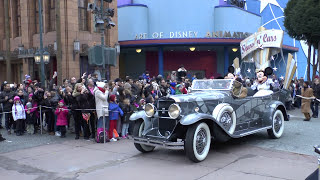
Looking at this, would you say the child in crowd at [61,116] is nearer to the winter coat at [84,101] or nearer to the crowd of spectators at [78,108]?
the crowd of spectators at [78,108]

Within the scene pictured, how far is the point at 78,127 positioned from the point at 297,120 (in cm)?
828

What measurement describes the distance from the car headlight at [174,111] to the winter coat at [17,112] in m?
5.47

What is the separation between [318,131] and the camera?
9727 millimetres

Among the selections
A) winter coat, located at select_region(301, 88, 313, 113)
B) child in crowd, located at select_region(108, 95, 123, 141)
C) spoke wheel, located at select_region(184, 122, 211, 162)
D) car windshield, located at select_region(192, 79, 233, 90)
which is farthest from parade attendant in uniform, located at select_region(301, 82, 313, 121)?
child in crowd, located at select_region(108, 95, 123, 141)

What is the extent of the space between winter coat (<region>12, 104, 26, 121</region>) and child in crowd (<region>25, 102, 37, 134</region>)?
16 centimetres

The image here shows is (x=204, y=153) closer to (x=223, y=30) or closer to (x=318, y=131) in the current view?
(x=318, y=131)

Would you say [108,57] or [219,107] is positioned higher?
[108,57]

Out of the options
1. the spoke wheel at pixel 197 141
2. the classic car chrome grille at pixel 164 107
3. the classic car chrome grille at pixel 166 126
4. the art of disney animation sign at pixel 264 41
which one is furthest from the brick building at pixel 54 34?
the spoke wheel at pixel 197 141

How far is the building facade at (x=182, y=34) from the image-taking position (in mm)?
22672

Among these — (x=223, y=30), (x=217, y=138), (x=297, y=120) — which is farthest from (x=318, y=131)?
(x=223, y=30)

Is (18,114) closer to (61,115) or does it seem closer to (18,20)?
(61,115)

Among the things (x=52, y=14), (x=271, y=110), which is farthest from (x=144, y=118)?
(x=52, y=14)

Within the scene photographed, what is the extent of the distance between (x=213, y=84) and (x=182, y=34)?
15.7 metres

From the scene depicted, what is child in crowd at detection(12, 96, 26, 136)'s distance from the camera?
9766mm
